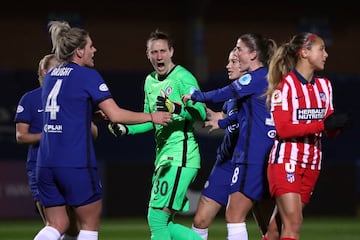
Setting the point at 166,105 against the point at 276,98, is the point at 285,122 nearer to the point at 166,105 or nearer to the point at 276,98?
the point at 276,98

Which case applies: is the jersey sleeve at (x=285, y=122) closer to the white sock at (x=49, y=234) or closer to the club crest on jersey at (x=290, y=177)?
the club crest on jersey at (x=290, y=177)

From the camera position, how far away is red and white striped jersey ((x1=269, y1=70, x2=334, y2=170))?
293 inches

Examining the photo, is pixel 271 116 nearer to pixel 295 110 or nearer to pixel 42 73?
pixel 295 110

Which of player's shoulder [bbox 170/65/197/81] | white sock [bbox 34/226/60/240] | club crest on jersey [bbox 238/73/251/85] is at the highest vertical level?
player's shoulder [bbox 170/65/197/81]

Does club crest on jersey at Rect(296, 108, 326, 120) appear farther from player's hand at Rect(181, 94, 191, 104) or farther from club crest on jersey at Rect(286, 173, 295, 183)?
player's hand at Rect(181, 94, 191, 104)

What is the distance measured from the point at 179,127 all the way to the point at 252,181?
0.85m

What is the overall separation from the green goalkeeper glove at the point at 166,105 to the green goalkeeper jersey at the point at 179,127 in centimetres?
20

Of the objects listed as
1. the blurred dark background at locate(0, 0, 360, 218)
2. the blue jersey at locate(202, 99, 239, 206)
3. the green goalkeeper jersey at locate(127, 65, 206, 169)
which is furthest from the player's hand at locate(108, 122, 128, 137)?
the blurred dark background at locate(0, 0, 360, 218)

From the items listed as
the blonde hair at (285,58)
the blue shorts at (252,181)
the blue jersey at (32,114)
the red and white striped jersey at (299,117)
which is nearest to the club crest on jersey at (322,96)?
the red and white striped jersey at (299,117)

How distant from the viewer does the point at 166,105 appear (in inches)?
323

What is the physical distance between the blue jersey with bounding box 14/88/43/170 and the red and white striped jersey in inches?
92.5

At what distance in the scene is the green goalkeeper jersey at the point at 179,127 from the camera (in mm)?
8570

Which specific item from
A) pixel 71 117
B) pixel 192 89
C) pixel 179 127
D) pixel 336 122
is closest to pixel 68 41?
pixel 71 117

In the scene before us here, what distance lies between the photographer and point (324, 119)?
24.6 feet
